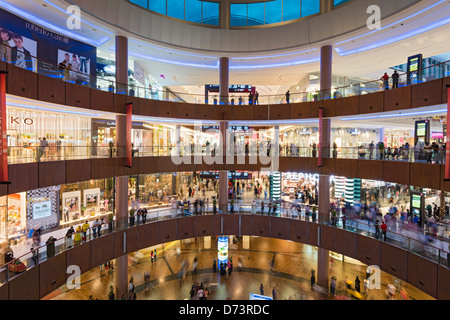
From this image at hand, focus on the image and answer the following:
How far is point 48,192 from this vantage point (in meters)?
16.3

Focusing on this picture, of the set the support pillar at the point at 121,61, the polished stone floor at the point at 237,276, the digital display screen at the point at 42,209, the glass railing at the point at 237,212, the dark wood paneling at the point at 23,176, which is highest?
the support pillar at the point at 121,61

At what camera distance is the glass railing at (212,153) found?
11.3 meters

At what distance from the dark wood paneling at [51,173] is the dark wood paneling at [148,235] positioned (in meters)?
5.83

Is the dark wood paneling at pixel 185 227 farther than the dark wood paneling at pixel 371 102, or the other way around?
the dark wood paneling at pixel 185 227

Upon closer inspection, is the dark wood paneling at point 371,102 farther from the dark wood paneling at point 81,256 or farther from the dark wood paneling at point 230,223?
the dark wood paneling at point 81,256

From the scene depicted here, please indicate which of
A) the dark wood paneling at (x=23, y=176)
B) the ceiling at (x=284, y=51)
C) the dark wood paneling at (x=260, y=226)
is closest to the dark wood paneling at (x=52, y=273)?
the dark wood paneling at (x=23, y=176)

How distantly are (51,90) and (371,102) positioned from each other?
16969 mm

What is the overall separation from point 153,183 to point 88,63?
11555 mm

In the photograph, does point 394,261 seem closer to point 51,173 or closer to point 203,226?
point 203,226

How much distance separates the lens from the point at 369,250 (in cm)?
1426


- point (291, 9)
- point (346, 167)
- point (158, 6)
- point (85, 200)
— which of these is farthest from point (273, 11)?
point (85, 200)

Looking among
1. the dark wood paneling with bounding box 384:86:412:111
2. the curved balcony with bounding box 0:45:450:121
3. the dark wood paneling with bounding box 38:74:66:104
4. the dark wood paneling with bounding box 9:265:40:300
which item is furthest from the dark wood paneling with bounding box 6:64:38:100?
the dark wood paneling with bounding box 384:86:412:111

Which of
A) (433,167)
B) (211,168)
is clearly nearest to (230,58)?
(211,168)

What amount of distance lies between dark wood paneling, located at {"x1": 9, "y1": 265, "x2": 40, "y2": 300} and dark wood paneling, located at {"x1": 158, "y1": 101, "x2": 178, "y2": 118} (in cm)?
1127
